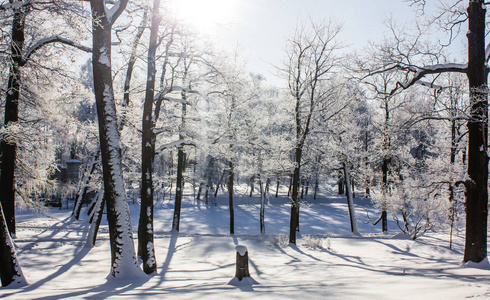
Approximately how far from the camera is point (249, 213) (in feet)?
100

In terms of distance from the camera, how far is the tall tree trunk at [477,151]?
6992mm

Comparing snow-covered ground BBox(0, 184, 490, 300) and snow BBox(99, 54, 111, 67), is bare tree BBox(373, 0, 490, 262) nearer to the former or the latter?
snow-covered ground BBox(0, 184, 490, 300)

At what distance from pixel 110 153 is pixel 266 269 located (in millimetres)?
5525

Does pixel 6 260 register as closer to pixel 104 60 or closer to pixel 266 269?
pixel 104 60

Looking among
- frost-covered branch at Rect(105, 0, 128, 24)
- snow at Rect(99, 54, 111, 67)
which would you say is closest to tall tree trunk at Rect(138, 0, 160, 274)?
frost-covered branch at Rect(105, 0, 128, 24)

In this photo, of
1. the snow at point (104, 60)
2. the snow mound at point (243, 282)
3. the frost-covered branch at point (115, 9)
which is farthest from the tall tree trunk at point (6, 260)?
the frost-covered branch at point (115, 9)

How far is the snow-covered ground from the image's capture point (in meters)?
4.52

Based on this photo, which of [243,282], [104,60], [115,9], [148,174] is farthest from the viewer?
[148,174]

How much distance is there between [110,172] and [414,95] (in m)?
17.0

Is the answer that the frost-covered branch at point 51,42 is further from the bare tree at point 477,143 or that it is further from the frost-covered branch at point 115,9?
the bare tree at point 477,143

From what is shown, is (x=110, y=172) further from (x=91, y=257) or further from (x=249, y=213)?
(x=249, y=213)

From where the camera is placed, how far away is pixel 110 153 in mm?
6125

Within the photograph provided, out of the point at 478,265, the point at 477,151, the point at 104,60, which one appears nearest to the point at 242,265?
the point at 104,60

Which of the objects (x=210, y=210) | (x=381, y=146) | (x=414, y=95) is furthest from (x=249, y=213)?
(x=414, y=95)
